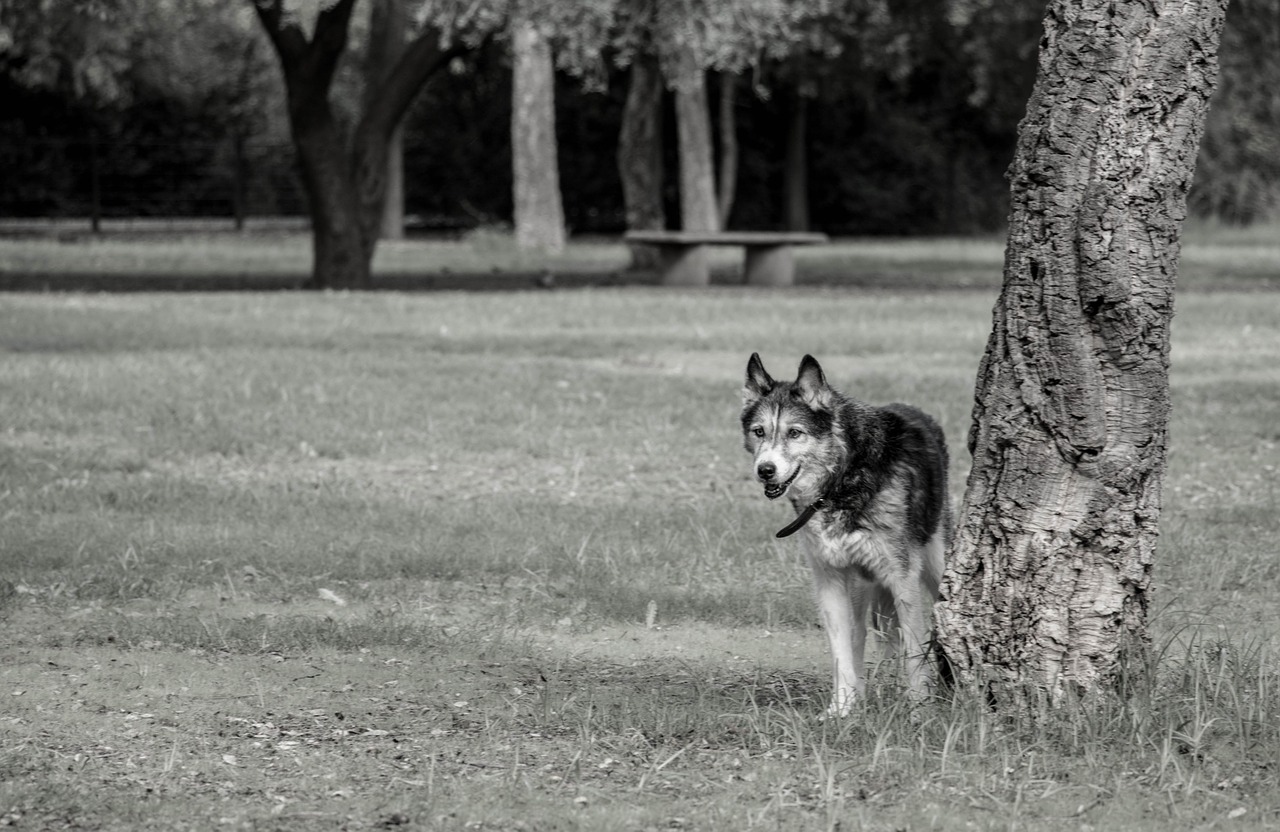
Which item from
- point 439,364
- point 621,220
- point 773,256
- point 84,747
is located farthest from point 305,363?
point 621,220

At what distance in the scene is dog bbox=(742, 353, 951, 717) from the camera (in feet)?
20.0

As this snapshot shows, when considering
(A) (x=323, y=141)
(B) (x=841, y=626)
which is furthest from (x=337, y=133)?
(B) (x=841, y=626)

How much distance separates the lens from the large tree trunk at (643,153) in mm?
29984

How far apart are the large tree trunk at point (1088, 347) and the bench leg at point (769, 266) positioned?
859 inches

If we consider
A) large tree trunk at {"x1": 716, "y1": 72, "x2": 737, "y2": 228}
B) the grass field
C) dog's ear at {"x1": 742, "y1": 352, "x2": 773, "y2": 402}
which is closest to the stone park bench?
the grass field

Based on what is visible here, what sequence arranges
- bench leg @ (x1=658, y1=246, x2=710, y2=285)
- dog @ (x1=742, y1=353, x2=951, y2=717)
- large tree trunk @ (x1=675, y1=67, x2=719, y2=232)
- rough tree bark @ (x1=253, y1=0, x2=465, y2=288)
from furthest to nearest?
large tree trunk @ (x1=675, y1=67, x2=719, y2=232) < bench leg @ (x1=658, y1=246, x2=710, y2=285) < rough tree bark @ (x1=253, y1=0, x2=465, y2=288) < dog @ (x1=742, y1=353, x2=951, y2=717)

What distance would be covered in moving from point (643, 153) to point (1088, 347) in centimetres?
2594

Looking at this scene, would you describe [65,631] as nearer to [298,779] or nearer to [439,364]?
[298,779]

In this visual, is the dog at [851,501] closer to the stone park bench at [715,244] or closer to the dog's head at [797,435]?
the dog's head at [797,435]

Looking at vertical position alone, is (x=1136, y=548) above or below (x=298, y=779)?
above

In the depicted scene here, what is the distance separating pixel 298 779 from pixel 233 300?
57.2 feet

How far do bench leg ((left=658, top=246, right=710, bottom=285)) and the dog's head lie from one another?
20.5 m

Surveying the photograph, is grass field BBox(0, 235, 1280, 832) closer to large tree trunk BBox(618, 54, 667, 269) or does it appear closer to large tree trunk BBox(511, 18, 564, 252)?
large tree trunk BBox(618, 54, 667, 269)

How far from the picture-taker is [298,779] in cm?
530
